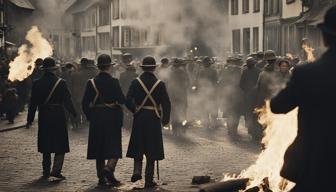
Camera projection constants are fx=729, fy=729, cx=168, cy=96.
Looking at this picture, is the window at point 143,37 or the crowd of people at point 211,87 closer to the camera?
the crowd of people at point 211,87

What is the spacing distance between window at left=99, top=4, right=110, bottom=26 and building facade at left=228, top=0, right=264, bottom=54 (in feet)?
74.7

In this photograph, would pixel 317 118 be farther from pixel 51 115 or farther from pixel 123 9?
pixel 123 9

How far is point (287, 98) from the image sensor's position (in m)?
4.83

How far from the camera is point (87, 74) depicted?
19.8 metres

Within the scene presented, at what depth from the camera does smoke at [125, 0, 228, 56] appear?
41.8 metres

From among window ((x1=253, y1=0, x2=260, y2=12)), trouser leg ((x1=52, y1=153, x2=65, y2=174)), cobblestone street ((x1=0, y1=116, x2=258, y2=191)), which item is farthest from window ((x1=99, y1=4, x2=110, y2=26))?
trouser leg ((x1=52, y1=153, x2=65, y2=174))

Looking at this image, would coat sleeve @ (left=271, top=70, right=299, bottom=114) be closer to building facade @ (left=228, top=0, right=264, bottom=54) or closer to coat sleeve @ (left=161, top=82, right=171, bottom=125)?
coat sleeve @ (left=161, top=82, right=171, bottom=125)

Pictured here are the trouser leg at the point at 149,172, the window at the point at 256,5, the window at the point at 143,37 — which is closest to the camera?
the trouser leg at the point at 149,172

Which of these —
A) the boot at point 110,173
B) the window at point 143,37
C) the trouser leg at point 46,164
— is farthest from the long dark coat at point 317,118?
the window at point 143,37

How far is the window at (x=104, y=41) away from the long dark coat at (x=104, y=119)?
54.1 meters

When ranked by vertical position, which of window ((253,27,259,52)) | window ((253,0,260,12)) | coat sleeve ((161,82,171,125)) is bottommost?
coat sleeve ((161,82,171,125))

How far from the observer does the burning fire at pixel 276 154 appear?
7723 mm

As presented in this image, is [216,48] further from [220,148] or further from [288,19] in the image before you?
[220,148]

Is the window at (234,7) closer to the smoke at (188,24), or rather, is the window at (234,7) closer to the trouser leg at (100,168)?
the smoke at (188,24)
